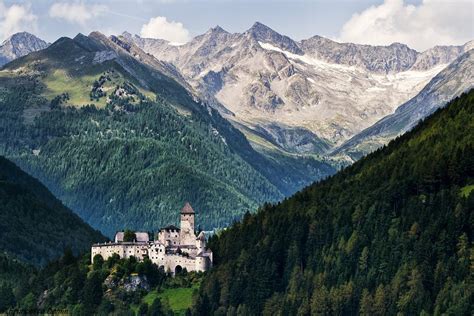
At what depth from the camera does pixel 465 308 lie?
198750 millimetres
